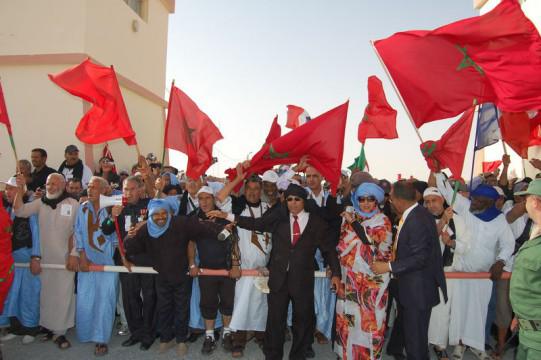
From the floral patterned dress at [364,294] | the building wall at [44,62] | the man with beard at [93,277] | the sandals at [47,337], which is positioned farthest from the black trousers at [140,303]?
the building wall at [44,62]

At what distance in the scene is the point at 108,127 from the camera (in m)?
5.34

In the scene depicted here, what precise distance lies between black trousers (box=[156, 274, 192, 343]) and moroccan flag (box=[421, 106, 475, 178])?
3206 mm

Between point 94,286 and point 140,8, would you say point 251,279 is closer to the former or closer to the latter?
point 94,286

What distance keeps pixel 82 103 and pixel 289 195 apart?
7.16 meters

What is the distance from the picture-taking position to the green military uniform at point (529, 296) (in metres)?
2.62

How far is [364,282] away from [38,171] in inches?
208

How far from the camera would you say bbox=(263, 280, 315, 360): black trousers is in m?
4.03

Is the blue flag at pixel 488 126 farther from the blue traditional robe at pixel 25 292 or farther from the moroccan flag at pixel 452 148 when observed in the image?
the blue traditional robe at pixel 25 292

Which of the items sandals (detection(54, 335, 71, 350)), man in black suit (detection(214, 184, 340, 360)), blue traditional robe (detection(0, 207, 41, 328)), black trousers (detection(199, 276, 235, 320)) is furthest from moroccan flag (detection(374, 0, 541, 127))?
sandals (detection(54, 335, 71, 350))

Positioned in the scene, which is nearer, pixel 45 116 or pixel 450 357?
pixel 450 357

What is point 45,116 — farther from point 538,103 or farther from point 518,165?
point 518,165

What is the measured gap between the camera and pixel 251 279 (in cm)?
461

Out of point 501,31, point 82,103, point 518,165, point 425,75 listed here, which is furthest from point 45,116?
point 518,165

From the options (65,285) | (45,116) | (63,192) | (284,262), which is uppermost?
(45,116)
